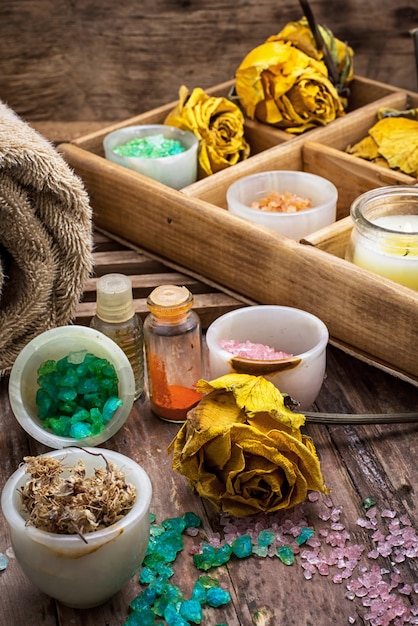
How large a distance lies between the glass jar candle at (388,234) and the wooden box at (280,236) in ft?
0.13

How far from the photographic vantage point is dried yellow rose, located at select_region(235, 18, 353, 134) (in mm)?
1452

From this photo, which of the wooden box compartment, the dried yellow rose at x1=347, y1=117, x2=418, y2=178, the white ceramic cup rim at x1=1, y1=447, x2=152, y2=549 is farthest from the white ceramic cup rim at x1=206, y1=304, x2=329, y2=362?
the wooden box compartment

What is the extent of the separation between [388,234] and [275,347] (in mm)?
198

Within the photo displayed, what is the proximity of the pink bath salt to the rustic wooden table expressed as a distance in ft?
0.32

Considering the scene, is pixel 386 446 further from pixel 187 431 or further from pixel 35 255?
pixel 35 255

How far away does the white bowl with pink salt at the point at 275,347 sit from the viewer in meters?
1.01

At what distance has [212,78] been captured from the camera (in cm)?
175

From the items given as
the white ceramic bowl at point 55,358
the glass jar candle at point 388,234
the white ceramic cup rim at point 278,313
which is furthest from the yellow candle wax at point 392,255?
the white ceramic bowl at point 55,358

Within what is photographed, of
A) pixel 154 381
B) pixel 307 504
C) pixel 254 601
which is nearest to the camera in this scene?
pixel 254 601

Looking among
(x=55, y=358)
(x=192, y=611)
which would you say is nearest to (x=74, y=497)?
(x=192, y=611)

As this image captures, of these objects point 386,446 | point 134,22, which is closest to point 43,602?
point 386,446

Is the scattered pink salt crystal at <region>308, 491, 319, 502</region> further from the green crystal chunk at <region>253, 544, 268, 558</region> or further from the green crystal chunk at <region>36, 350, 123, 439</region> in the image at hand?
the green crystal chunk at <region>36, 350, 123, 439</region>

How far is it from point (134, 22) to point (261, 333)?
819 mm

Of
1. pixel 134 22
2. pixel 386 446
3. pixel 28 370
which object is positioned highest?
pixel 134 22
